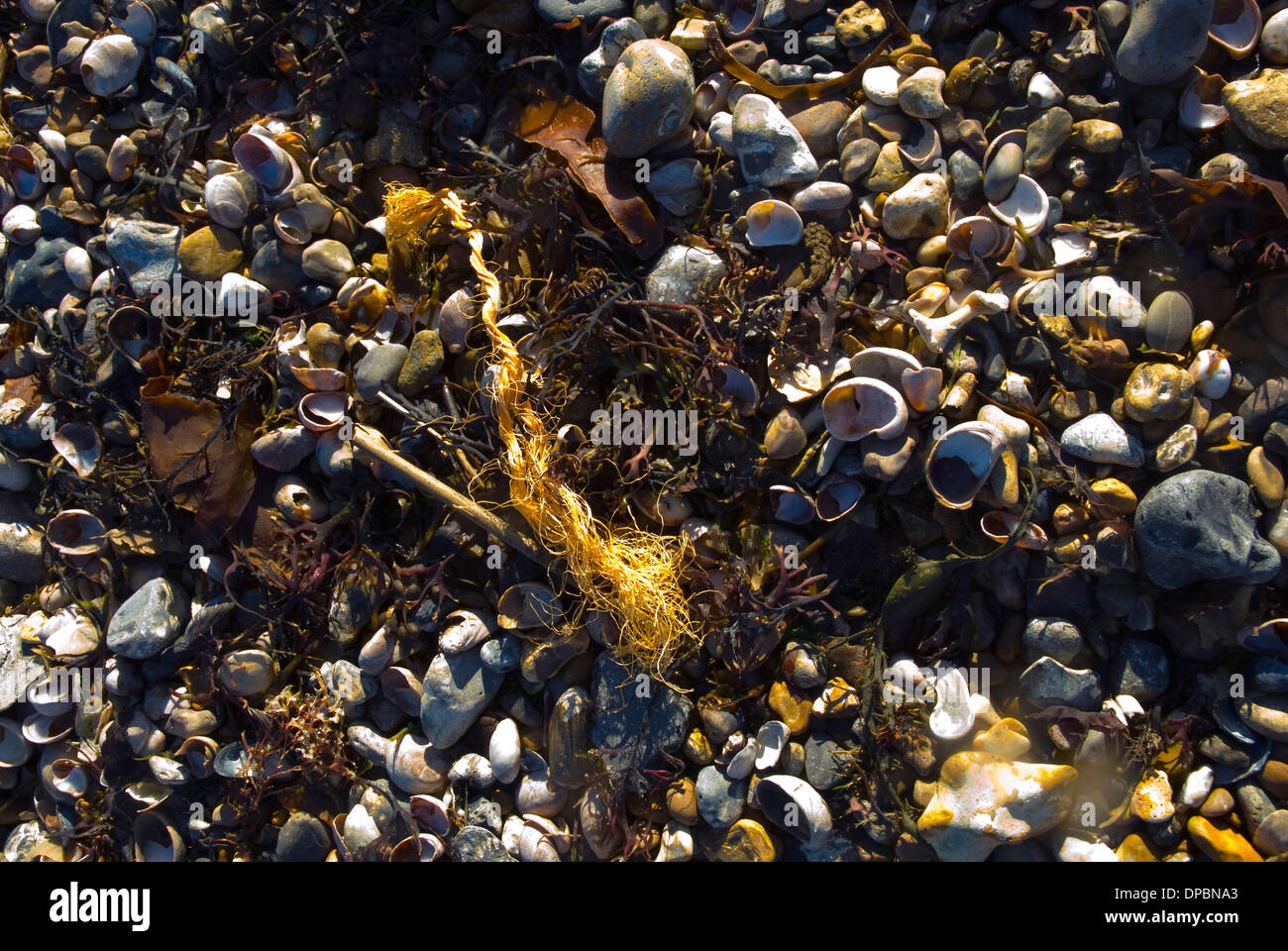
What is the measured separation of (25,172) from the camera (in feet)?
14.4

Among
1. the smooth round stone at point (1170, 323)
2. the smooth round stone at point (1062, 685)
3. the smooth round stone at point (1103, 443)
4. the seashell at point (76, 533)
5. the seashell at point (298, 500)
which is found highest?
the smooth round stone at point (1170, 323)

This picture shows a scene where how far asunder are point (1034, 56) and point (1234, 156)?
3.02 feet

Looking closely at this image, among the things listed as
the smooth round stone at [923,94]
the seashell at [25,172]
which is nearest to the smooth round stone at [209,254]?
the seashell at [25,172]

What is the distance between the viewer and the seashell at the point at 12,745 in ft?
13.8

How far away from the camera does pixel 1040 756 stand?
3363 mm

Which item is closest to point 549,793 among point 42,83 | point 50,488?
point 50,488

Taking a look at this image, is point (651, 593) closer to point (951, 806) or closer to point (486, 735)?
point (486, 735)

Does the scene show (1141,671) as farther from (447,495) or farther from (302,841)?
(302,841)

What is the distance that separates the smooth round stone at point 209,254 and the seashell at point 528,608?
87.1 inches

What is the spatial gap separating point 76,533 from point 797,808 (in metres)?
3.78

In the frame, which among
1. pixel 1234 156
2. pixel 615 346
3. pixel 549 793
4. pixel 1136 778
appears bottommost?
pixel 549 793

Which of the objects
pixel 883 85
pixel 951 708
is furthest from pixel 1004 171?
pixel 951 708

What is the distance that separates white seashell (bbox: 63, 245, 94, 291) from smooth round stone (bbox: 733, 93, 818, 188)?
3407mm

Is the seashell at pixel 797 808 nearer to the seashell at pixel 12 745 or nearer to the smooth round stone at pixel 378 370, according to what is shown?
the smooth round stone at pixel 378 370
